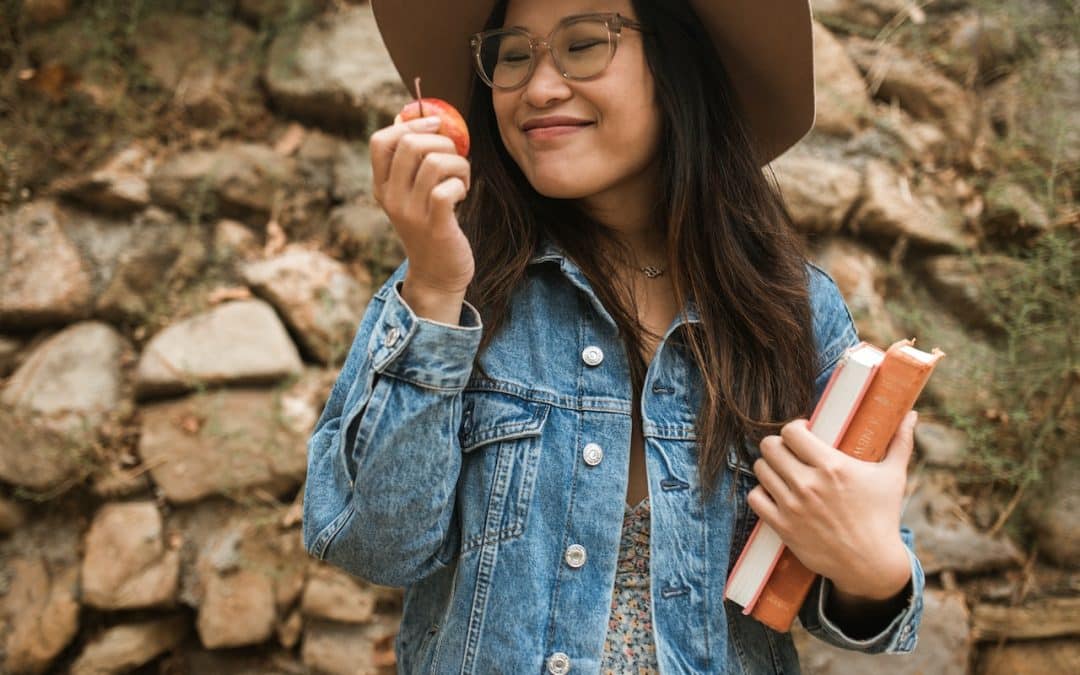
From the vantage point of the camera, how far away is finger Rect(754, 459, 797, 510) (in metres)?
1.24

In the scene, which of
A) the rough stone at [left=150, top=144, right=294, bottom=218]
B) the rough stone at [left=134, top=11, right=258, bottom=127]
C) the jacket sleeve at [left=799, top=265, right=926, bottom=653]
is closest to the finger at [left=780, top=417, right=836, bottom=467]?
the jacket sleeve at [left=799, top=265, right=926, bottom=653]

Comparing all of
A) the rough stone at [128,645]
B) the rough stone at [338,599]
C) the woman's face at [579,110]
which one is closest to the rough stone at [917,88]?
the woman's face at [579,110]

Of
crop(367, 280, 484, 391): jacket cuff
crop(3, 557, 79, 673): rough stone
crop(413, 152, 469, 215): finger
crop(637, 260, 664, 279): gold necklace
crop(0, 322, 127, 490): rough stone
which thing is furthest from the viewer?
crop(0, 322, 127, 490): rough stone

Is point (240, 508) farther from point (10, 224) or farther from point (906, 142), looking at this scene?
point (906, 142)

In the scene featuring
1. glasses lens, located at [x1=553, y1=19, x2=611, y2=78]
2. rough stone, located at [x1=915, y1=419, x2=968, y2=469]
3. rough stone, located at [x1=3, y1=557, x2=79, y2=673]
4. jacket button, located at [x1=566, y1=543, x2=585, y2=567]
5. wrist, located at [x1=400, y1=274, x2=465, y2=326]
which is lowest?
rough stone, located at [x1=915, y1=419, x2=968, y2=469]

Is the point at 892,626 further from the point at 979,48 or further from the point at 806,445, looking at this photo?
the point at 979,48

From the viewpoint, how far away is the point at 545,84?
4.42ft

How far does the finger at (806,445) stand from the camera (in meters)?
1.22

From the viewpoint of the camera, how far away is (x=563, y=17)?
1.37 m

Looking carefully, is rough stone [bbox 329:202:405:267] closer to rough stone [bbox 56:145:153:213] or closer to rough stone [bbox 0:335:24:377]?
rough stone [bbox 56:145:153:213]

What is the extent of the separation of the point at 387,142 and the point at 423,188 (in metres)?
0.09

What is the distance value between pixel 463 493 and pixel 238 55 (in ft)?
8.92

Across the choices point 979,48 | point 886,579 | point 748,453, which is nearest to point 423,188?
point 748,453

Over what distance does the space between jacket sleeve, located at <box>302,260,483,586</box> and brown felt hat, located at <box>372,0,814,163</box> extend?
656 mm
